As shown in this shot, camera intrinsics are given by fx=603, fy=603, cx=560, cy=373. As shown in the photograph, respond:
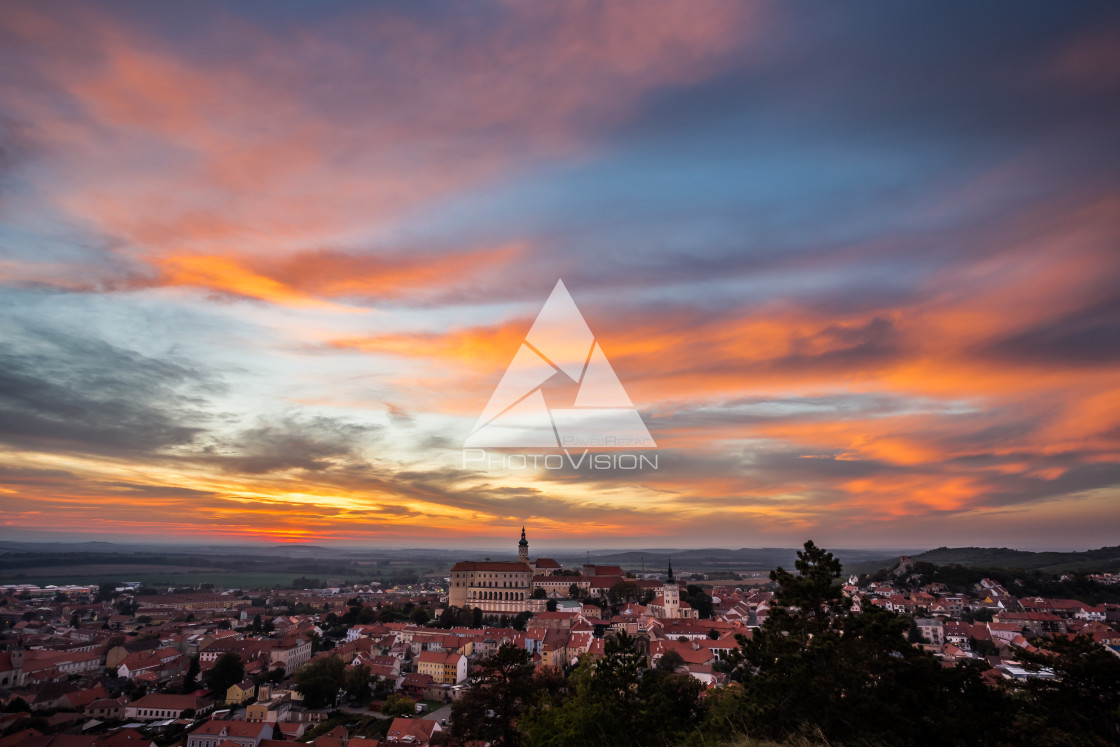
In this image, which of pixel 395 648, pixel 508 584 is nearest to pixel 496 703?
pixel 395 648

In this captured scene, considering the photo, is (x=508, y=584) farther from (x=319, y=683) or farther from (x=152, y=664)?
(x=319, y=683)

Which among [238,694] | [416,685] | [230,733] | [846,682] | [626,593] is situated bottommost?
[238,694]

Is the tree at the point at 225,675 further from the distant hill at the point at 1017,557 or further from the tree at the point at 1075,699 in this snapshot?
the distant hill at the point at 1017,557

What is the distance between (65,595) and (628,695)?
150m

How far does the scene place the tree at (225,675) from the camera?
147ft

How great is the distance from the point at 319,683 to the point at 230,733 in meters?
A: 8.19

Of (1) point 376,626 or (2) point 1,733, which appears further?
(1) point 376,626

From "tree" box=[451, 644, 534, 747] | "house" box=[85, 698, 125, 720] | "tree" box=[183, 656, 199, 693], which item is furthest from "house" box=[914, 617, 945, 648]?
"house" box=[85, 698, 125, 720]

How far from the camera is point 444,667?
1871 inches

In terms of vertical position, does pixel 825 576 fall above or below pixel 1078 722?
above

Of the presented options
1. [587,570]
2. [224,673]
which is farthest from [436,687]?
[587,570]

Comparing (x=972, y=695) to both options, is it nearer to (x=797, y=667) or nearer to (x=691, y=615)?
(x=797, y=667)

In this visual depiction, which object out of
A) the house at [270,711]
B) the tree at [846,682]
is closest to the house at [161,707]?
the house at [270,711]

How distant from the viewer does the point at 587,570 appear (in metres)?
97.1
